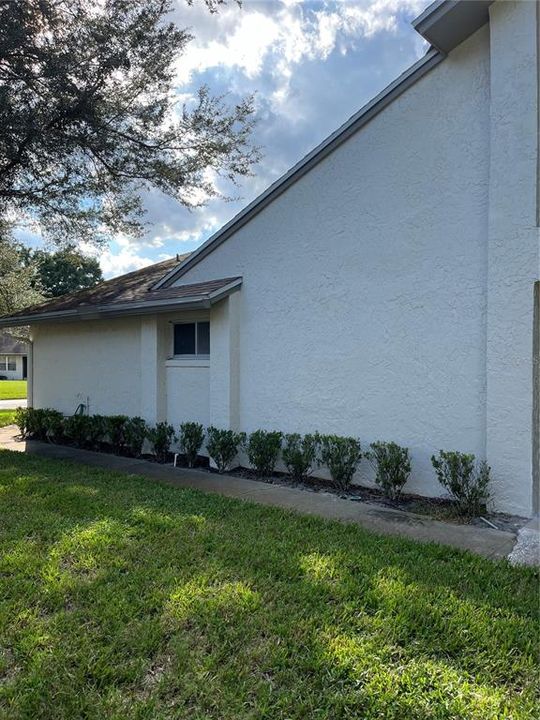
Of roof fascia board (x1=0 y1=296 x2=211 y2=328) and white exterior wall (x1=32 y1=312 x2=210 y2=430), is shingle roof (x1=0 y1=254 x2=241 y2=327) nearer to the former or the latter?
roof fascia board (x1=0 y1=296 x2=211 y2=328)

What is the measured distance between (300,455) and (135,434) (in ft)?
12.3

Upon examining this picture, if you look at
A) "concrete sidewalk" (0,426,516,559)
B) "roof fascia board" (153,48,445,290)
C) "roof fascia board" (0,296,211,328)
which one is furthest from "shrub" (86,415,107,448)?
"roof fascia board" (153,48,445,290)

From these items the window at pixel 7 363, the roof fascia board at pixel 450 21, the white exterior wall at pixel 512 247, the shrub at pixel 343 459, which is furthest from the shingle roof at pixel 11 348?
the white exterior wall at pixel 512 247

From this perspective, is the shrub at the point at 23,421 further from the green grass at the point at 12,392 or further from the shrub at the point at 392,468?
the green grass at the point at 12,392

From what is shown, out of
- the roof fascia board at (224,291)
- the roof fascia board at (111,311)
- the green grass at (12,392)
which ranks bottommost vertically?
the green grass at (12,392)

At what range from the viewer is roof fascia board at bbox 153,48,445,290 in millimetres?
6123

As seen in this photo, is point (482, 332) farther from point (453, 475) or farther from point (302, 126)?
point (302, 126)

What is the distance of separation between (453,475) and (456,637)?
2.85 metres

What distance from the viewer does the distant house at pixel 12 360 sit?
4741 cm

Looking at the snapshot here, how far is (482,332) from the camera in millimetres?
5719

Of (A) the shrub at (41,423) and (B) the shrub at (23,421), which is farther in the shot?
(B) the shrub at (23,421)

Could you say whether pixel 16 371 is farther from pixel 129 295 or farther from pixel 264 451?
pixel 264 451

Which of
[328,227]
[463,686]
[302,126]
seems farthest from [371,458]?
[302,126]

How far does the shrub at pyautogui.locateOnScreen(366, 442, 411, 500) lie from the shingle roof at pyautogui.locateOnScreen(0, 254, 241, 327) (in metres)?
3.75
